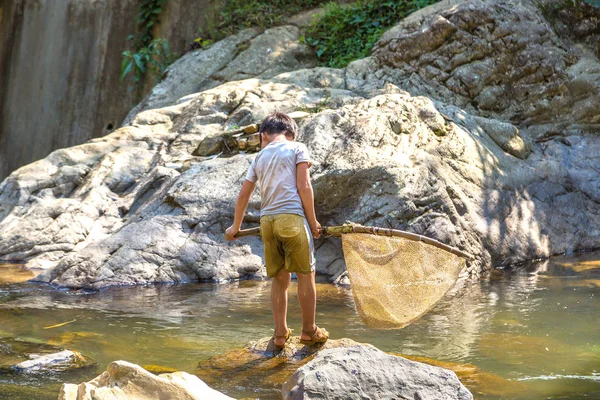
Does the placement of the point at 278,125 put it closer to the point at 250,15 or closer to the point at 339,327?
the point at 339,327

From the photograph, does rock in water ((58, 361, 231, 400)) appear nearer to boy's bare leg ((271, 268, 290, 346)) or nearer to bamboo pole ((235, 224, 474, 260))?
boy's bare leg ((271, 268, 290, 346))

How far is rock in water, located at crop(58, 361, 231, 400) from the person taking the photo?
3.64m

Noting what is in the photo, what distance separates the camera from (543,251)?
31.2ft

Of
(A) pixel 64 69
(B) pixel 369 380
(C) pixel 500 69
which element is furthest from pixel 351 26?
(B) pixel 369 380

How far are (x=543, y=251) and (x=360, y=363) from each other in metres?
6.19

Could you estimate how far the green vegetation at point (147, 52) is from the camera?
52.1 ft

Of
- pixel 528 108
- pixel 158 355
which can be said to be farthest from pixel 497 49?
pixel 158 355

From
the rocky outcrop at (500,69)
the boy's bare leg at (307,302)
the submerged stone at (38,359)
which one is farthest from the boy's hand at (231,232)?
the rocky outcrop at (500,69)

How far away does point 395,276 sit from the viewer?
17.6 ft

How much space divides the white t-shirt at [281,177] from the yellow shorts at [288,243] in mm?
66

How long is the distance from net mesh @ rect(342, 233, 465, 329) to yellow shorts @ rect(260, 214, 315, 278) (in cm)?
36

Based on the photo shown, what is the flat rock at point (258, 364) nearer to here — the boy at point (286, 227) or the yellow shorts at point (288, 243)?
the boy at point (286, 227)

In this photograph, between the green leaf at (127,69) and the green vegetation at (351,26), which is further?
the green leaf at (127,69)

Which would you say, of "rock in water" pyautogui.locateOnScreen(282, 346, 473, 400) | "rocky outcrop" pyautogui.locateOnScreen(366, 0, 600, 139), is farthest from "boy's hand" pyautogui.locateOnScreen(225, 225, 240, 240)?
"rocky outcrop" pyautogui.locateOnScreen(366, 0, 600, 139)
